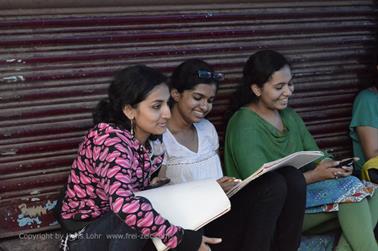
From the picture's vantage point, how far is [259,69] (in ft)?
12.1

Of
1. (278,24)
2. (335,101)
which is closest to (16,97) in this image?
(278,24)

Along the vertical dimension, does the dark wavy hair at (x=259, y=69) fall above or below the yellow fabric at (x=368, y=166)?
above

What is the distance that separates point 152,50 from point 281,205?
118cm

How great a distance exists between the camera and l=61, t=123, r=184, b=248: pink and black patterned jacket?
2.68 m

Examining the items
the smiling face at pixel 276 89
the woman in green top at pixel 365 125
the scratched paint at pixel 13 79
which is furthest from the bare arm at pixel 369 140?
the scratched paint at pixel 13 79

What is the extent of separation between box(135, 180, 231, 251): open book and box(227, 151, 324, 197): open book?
0.49 ft

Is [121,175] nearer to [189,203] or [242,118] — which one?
[189,203]

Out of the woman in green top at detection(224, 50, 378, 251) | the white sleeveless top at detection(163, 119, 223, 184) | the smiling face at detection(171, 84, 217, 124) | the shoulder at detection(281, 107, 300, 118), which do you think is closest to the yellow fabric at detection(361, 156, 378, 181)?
the woman in green top at detection(224, 50, 378, 251)

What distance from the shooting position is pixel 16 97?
3.46 m

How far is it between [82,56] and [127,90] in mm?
739

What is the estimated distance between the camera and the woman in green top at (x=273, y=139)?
3.59 m

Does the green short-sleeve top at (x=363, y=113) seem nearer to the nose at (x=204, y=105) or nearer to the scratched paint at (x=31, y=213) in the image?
the nose at (x=204, y=105)

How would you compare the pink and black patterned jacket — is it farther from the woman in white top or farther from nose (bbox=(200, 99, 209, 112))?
nose (bbox=(200, 99, 209, 112))

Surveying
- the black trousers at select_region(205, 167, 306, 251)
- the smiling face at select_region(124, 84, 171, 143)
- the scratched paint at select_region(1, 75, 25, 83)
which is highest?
the scratched paint at select_region(1, 75, 25, 83)
